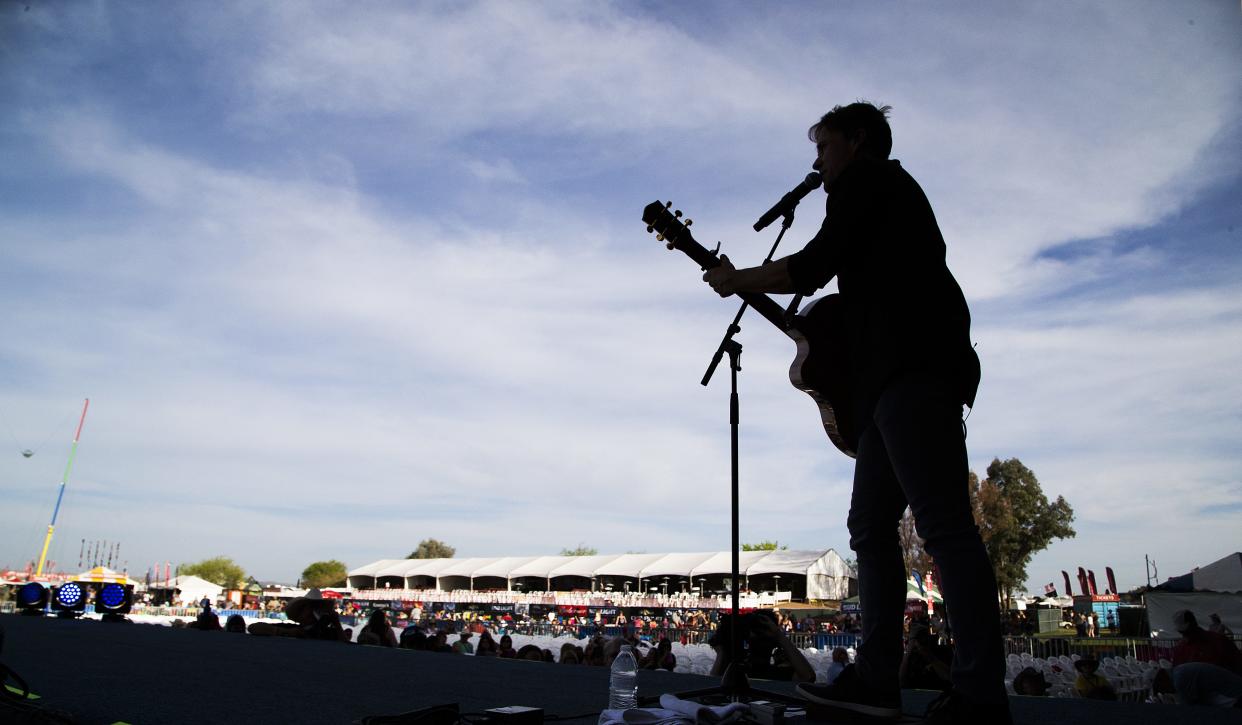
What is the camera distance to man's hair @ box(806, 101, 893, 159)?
2355 mm

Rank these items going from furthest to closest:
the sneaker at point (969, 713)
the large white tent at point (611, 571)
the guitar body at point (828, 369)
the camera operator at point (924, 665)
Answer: the large white tent at point (611, 571) → the camera operator at point (924, 665) → the guitar body at point (828, 369) → the sneaker at point (969, 713)

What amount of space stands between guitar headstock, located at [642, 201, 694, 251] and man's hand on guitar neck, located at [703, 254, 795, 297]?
74 cm

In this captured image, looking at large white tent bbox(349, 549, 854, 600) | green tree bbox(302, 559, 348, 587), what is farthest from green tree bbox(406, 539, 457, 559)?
large white tent bbox(349, 549, 854, 600)

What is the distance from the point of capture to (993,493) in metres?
33.4

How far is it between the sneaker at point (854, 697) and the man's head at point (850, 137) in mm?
1517

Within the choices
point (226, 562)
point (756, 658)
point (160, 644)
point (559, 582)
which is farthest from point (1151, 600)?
point (226, 562)

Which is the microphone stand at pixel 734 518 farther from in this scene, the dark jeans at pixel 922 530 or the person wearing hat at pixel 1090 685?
the person wearing hat at pixel 1090 685

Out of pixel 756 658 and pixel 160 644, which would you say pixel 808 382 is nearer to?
pixel 756 658

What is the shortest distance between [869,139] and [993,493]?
35.5m

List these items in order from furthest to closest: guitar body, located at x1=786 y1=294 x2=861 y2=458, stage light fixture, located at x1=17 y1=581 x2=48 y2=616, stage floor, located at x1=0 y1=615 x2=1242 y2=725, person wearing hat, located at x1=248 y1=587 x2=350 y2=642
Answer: stage light fixture, located at x1=17 y1=581 x2=48 y2=616 → person wearing hat, located at x1=248 y1=587 x2=350 y2=642 → guitar body, located at x1=786 y1=294 x2=861 y2=458 → stage floor, located at x1=0 y1=615 x2=1242 y2=725

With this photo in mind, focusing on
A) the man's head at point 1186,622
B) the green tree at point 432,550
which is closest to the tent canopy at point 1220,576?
the man's head at point 1186,622

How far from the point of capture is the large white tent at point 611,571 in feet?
105

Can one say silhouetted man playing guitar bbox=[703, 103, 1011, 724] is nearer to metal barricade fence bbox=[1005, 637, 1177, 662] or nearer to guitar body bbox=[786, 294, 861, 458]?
guitar body bbox=[786, 294, 861, 458]

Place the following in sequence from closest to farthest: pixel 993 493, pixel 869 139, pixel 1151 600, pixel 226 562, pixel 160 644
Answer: pixel 869 139
pixel 160 644
pixel 1151 600
pixel 993 493
pixel 226 562
